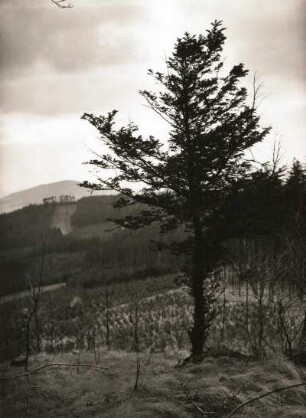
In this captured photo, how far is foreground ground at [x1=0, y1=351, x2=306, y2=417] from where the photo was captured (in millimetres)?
5645

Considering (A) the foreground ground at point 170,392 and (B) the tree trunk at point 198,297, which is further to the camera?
(B) the tree trunk at point 198,297

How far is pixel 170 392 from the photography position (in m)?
6.34

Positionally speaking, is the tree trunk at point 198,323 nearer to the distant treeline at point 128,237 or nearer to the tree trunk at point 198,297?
the tree trunk at point 198,297

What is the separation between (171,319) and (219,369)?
82.2 feet

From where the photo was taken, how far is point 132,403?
5988mm

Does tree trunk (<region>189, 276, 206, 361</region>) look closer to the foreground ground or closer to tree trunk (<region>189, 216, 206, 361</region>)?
tree trunk (<region>189, 216, 206, 361</region>)

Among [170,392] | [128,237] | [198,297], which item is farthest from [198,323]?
[128,237]

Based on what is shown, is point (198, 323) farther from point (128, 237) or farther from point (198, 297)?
point (128, 237)

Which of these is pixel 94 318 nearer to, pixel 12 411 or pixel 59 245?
pixel 12 411

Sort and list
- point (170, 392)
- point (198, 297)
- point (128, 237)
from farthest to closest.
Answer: point (128, 237) → point (198, 297) → point (170, 392)

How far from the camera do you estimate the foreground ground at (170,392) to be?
564 cm

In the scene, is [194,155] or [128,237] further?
[128,237]

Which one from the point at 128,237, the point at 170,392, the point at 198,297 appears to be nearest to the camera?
the point at 170,392

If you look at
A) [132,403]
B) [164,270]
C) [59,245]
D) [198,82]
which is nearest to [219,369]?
[132,403]
